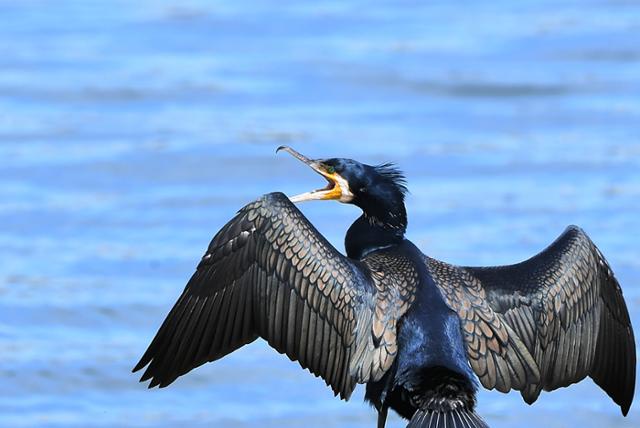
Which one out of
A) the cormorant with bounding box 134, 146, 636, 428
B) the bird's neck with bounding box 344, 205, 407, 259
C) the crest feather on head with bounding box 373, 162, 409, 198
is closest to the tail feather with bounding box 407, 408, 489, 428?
the cormorant with bounding box 134, 146, 636, 428

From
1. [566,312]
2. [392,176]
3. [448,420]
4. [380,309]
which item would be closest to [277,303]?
[380,309]

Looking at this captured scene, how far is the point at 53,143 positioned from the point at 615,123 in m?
4.76

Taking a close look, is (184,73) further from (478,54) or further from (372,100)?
(478,54)

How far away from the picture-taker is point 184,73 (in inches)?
655

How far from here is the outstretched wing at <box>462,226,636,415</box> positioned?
8688mm

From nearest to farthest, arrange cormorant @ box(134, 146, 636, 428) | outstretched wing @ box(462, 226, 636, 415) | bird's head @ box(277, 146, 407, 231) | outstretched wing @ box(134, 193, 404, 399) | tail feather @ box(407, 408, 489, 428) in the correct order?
1. tail feather @ box(407, 408, 489, 428)
2. cormorant @ box(134, 146, 636, 428)
3. outstretched wing @ box(134, 193, 404, 399)
4. outstretched wing @ box(462, 226, 636, 415)
5. bird's head @ box(277, 146, 407, 231)

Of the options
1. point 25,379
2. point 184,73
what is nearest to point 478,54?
point 184,73

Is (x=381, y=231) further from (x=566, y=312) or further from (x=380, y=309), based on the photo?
(x=566, y=312)

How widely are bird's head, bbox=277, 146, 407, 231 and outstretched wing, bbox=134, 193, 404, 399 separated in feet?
1.54

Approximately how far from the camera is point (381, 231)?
896 cm

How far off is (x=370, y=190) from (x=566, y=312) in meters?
1.14

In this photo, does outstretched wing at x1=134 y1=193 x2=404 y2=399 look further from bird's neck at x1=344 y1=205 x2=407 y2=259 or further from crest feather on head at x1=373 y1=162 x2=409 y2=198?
crest feather on head at x1=373 y1=162 x2=409 y2=198

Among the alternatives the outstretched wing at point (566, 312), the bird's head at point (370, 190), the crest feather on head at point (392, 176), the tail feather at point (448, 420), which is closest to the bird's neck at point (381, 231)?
the bird's head at point (370, 190)

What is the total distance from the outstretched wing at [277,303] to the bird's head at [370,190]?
0.47 meters
